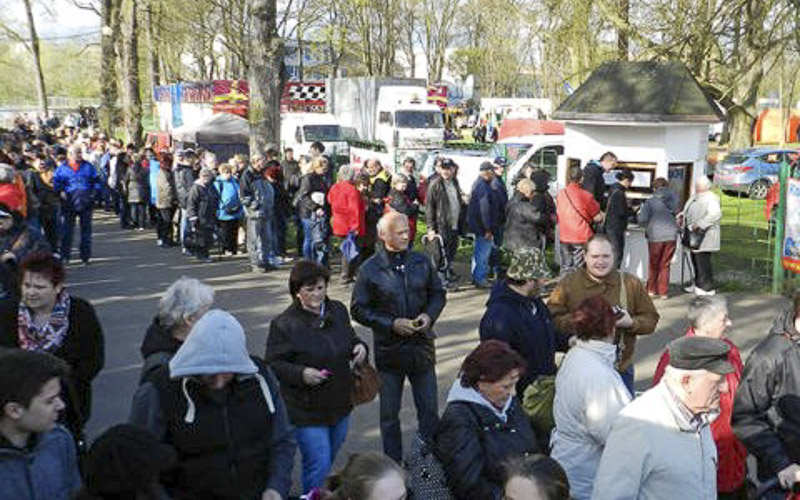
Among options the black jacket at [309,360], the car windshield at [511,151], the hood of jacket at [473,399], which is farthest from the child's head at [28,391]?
the car windshield at [511,151]

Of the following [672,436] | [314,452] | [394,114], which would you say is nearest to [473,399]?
[672,436]

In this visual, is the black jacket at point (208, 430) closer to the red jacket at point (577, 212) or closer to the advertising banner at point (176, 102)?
the red jacket at point (577, 212)

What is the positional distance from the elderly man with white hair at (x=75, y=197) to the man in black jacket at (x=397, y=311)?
9171mm

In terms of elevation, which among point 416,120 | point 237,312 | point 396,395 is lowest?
point 237,312

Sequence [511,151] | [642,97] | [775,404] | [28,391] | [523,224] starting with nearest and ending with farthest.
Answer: [28,391]
[775,404]
[523,224]
[642,97]
[511,151]

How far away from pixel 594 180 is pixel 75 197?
323 inches

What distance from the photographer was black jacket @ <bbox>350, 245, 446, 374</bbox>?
5.44 metres

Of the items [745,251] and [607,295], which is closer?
[607,295]

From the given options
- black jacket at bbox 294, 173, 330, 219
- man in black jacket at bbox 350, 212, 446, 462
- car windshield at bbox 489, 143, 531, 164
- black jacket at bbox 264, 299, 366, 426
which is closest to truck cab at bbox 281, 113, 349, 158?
car windshield at bbox 489, 143, 531, 164

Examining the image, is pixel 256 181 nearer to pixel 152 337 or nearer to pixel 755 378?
pixel 152 337

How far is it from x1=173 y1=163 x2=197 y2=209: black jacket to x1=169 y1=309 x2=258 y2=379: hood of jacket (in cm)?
1096

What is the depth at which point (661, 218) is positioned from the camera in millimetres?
10805

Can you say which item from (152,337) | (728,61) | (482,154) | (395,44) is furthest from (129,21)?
(395,44)

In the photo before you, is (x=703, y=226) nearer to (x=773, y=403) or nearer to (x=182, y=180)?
(x=773, y=403)
